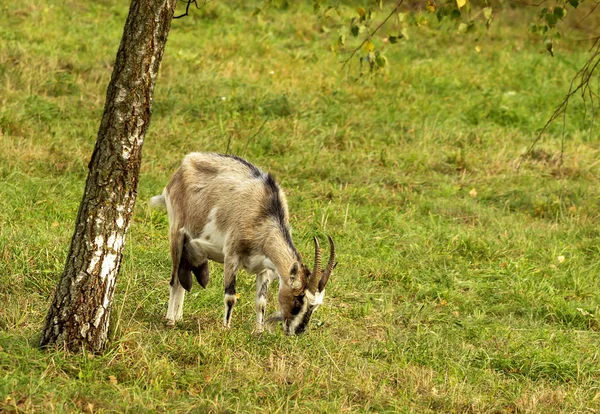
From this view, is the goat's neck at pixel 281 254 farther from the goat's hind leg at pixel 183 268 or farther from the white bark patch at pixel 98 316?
the white bark patch at pixel 98 316

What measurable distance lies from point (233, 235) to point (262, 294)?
0.53 m

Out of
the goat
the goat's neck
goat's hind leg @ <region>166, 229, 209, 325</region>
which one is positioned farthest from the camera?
goat's hind leg @ <region>166, 229, 209, 325</region>

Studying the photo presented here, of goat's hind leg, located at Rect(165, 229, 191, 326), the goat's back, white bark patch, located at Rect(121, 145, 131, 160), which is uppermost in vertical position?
white bark patch, located at Rect(121, 145, 131, 160)

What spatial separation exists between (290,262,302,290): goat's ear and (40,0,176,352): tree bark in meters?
1.45

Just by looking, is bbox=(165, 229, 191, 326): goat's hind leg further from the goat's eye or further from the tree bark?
the tree bark

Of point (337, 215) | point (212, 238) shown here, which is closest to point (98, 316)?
point (212, 238)

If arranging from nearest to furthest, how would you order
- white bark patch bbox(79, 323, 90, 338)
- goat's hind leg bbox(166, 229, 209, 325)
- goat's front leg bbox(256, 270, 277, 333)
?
1. white bark patch bbox(79, 323, 90, 338)
2. goat's front leg bbox(256, 270, 277, 333)
3. goat's hind leg bbox(166, 229, 209, 325)

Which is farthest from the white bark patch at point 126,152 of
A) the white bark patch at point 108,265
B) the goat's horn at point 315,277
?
the goat's horn at point 315,277

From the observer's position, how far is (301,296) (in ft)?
21.5

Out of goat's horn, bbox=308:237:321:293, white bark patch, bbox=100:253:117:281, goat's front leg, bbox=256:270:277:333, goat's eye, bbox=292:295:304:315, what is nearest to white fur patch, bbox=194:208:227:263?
goat's front leg, bbox=256:270:277:333

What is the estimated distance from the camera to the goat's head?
21.2ft

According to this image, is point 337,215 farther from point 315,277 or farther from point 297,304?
point 315,277

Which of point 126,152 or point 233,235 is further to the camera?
point 233,235

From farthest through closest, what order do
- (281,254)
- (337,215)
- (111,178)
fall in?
(337,215) → (281,254) → (111,178)
